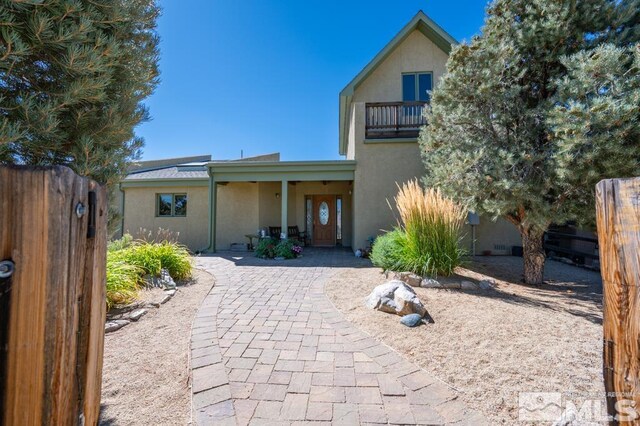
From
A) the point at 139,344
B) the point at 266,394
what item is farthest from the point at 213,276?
the point at 266,394

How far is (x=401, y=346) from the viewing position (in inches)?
112

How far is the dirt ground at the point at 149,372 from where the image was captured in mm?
1931

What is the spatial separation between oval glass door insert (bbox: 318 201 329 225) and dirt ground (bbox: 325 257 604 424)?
23.0 feet

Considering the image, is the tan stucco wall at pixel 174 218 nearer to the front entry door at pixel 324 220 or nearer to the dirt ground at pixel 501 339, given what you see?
the front entry door at pixel 324 220

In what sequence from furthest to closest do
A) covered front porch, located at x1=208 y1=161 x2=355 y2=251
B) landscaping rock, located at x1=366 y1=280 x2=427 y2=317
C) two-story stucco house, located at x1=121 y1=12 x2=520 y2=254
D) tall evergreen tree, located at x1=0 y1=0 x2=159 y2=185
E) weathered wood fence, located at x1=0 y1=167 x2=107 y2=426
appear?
covered front porch, located at x1=208 y1=161 x2=355 y2=251
two-story stucco house, located at x1=121 y1=12 x2=520 y2=254
landscaping rock, located at x1=366 y1=280 x2=427 y2=317
tall evergreen tree, located at x1=0 y1=0 x2=159 y2=185
weathered wood fence, located at x1=0 y1=167 x2=107 y2=426

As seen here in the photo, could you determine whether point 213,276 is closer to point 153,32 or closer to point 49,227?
point 153,32

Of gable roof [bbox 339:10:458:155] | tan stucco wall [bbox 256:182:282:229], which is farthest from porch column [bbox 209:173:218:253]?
gable roof [bbox 339:10:458:155]

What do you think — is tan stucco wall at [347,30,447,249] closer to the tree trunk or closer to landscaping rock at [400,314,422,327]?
the tree trunk

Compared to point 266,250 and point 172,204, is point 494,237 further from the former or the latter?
point 172,204

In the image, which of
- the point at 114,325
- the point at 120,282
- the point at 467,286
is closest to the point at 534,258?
the point at 467,286

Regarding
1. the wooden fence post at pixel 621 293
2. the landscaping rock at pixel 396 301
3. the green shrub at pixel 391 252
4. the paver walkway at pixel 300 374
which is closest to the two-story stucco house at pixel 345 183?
the green shrub at pixel 391 252

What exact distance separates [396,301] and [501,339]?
117cm

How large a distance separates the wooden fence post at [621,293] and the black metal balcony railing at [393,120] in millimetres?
8269

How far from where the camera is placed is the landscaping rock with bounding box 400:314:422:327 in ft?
10.7
